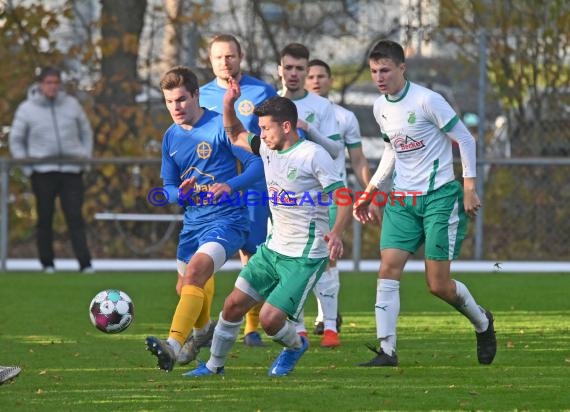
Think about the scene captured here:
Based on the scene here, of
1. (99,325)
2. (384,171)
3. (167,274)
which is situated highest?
(384,171)

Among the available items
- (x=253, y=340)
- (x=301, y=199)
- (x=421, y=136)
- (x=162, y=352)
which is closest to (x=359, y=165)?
(x=253, y=340)

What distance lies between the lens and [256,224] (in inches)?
382

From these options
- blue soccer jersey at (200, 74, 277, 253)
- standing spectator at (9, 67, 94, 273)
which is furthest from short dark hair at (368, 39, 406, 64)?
standing spectator at (9, 67, 94, 273)

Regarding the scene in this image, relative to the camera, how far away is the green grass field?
23.5ft

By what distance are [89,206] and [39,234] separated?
5.29 feet

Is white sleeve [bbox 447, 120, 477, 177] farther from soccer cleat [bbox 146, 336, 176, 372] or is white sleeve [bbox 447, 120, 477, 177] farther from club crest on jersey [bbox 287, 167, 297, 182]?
soccer cleat [bbox 146, 336, 176, 372]

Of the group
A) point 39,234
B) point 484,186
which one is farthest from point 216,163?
point 484,186

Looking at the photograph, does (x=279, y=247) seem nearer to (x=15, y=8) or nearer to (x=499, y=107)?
(x=499, y=107)

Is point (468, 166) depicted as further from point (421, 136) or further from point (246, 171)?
point (246, 171)

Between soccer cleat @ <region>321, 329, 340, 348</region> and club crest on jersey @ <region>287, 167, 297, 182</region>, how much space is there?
6.34 feet

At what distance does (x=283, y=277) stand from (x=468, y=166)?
1364 mm

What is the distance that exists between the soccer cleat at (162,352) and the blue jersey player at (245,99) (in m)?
1.93

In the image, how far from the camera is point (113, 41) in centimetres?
1803

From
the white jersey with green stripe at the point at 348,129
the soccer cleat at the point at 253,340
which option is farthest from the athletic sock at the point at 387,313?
the white jersey with green stripe at the point at 348,129
